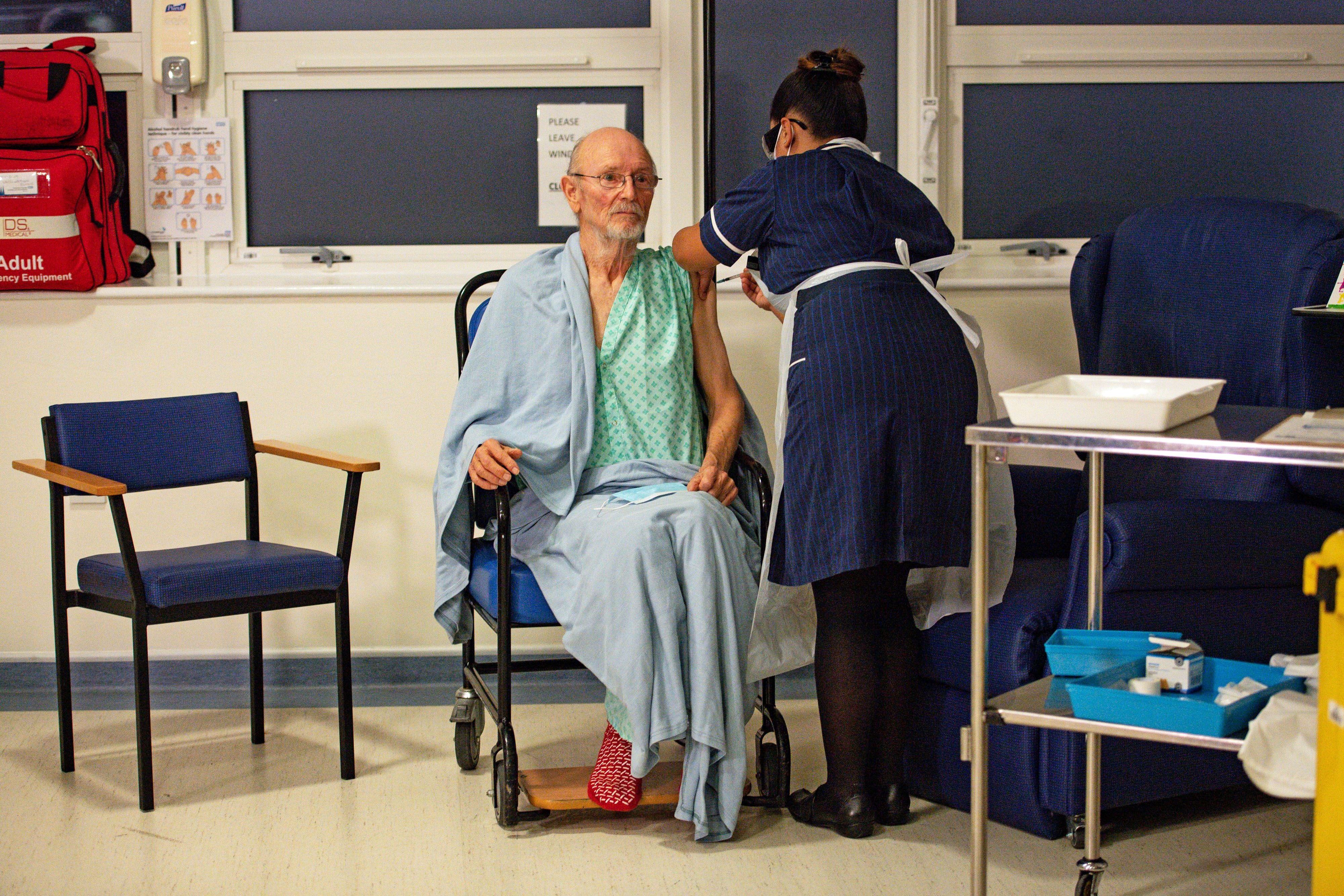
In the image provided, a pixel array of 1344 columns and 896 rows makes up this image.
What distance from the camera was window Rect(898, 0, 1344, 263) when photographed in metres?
3.26

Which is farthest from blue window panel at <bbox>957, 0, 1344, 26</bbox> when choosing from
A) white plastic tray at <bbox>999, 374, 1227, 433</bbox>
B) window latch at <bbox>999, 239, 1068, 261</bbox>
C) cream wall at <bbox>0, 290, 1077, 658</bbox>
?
white plastic tray at <bbox>999, 374, 1227, 433</bbox>

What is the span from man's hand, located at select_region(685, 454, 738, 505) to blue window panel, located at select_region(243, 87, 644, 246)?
1.07 metres

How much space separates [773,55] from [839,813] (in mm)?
1966

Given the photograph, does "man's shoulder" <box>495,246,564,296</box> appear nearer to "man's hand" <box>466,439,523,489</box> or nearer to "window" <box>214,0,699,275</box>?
"man's hand" <box>466,439,523,489</box>

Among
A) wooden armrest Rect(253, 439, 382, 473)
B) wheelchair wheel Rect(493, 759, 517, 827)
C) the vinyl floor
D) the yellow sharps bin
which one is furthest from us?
wooden armrest Rect(253, 439, 382, 473)

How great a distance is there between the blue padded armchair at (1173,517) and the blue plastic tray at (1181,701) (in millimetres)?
371

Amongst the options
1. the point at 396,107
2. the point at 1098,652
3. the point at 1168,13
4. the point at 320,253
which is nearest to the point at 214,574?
the point at 320,253

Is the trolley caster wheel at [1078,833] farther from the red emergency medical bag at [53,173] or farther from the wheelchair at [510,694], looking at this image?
the red emergency medical bag at [53,173]

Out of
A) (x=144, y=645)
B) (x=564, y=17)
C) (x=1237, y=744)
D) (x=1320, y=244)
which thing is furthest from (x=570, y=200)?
(x=1237, y=744)

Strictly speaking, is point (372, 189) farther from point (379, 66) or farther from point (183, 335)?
point (183, 335)

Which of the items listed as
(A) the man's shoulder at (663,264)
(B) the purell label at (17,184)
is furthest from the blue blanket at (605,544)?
(B) the purell label at (17,184)

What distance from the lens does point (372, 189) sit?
3.30 metres

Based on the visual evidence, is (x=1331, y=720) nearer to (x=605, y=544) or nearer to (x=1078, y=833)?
(x=1078, y=833)

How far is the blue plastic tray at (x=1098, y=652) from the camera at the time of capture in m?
1.84
